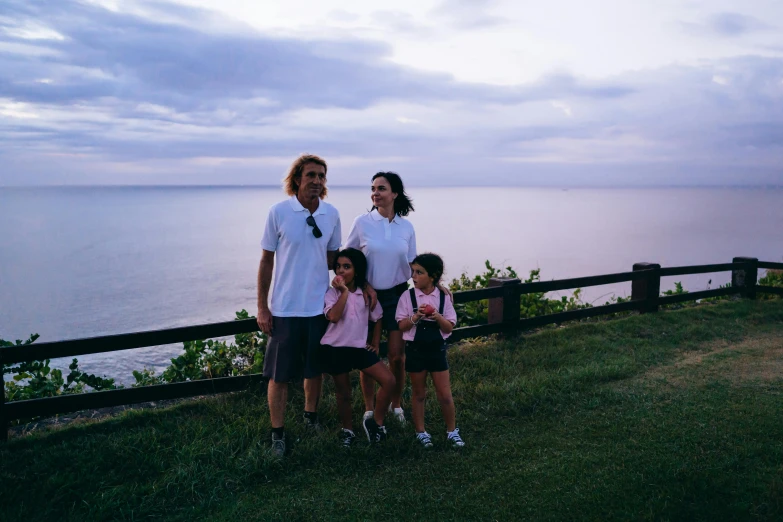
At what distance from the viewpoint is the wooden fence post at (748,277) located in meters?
9.09

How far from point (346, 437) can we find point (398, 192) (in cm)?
185

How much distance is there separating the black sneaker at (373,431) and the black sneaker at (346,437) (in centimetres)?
11

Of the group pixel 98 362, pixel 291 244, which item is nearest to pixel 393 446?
pixel 291 244

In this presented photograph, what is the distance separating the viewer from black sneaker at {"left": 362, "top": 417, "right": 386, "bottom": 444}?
4.23 m

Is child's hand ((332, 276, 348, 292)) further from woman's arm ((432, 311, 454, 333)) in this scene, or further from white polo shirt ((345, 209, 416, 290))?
woman's arm ((432, 311, 454, 333))

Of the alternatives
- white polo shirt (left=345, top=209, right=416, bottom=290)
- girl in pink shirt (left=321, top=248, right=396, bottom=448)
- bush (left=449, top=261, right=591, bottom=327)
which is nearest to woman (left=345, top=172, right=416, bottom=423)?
white polo shirt (left=345, top=209, right=416, bottom=290)

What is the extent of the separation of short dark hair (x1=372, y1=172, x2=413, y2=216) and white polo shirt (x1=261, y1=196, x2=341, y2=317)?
594 millimetres

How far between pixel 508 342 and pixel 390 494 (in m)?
3.35

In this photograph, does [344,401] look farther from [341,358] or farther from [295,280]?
[295,280]

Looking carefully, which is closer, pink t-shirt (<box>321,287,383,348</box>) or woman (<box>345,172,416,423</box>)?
pink t-shirt (<box>321,287,383,348</box>)

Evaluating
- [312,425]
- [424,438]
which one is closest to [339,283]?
[312,425]

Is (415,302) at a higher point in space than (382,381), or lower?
higher

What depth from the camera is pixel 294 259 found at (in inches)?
158

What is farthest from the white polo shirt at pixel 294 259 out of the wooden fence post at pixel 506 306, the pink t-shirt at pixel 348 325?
the wooden fence post at pixel 506 306
